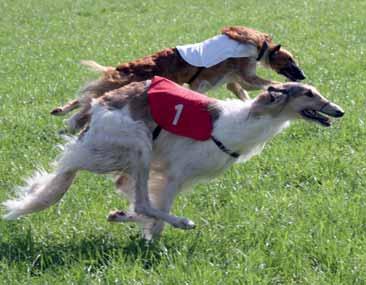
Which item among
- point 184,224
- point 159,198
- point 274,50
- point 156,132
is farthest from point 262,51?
point 184,224

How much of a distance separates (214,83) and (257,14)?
36.8 feet

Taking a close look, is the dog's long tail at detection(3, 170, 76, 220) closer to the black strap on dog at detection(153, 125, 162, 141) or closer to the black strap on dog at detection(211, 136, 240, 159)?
the black strap on dog at detection(153, 125, 162, 141)

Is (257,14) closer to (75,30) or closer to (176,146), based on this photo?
(75,30)

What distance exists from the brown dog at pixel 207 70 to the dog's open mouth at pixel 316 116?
2080mm

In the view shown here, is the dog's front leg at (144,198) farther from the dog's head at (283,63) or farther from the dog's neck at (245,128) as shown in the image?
the dog's head at (283,63)

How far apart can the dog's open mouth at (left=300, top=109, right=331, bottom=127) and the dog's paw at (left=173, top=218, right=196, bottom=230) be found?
3.63 feet

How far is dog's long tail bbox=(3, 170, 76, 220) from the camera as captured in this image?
596 cm

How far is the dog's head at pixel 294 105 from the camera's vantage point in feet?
18.7

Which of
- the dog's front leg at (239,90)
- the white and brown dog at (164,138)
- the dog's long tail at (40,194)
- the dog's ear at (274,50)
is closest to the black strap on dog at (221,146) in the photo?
the white and brown dog at (164,138)

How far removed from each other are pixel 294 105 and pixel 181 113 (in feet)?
2.59

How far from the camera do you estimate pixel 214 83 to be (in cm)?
809

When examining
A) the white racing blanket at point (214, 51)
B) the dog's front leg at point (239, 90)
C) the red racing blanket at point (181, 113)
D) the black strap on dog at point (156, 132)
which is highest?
the red racing blanket at point (181, 113)

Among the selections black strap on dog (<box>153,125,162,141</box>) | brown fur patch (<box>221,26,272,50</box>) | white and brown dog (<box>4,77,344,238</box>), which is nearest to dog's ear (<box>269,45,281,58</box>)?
brown fur patch (<box>221,26,272,50</box>)

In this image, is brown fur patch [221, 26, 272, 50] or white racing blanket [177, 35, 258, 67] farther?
brown fur patch [221, 26, 272, 50]
